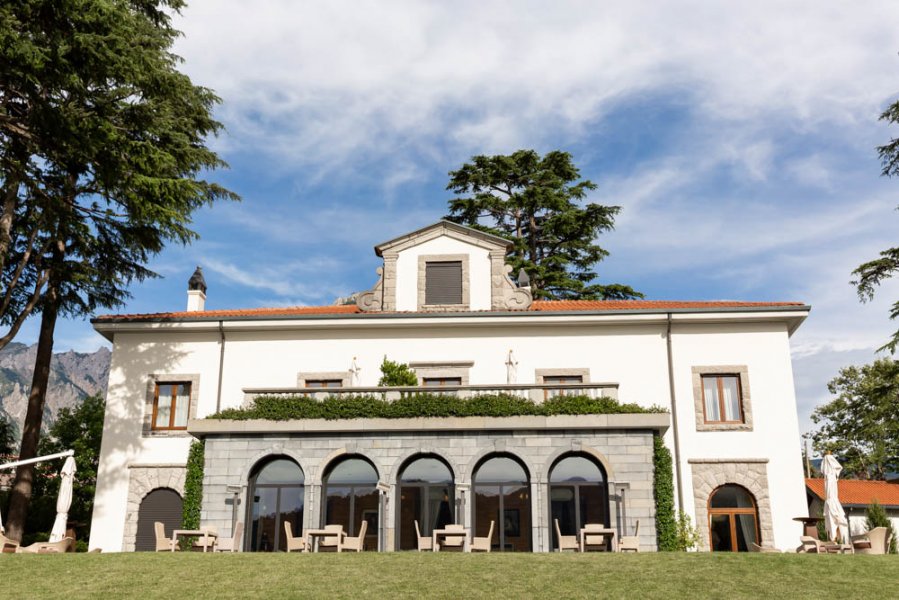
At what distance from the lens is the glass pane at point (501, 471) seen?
23.3 meters

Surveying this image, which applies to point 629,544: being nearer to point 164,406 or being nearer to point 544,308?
point 544,308

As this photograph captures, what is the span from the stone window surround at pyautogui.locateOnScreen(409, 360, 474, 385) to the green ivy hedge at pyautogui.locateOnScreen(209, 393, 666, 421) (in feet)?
8.06

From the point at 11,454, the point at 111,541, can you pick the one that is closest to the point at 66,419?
the point at 11,454

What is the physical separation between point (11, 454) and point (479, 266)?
24559mm

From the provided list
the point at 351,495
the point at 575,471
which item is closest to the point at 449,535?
the point at 351,495

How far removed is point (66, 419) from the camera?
3756 cm

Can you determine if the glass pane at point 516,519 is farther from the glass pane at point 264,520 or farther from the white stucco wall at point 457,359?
the glass pane at point 264,520

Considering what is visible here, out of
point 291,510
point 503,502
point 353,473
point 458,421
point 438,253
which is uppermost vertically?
point 438,253

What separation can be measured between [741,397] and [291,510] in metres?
14.0

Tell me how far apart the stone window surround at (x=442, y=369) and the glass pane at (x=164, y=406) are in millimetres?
7953

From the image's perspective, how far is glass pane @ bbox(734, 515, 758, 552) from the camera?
79.8 feet

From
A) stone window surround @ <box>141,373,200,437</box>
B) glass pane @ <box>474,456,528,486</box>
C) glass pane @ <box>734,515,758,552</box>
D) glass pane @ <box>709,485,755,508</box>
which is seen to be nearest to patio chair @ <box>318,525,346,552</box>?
glass pane @ <box>474,456,528,486</box>

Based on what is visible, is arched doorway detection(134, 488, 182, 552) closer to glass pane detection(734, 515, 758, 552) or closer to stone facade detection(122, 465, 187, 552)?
stone facade detection(122, 465, 187, 552)

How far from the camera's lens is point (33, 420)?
29.1m
